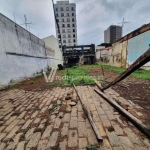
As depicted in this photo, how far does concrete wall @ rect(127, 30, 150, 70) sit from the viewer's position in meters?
9.01

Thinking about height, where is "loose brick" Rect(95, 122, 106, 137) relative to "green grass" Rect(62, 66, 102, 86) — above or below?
below

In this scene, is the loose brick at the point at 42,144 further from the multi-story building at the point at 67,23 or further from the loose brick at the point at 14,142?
the multi-story building at the point at 67,23

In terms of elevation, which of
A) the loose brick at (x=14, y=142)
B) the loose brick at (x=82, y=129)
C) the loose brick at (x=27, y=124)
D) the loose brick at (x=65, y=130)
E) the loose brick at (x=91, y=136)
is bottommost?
the loose brick at (x=14, y=142)

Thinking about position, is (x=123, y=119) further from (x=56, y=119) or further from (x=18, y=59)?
(x=18, y=59)

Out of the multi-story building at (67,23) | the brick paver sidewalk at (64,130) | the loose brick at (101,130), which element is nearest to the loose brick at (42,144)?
the brick paver sidewalk at (64,130)

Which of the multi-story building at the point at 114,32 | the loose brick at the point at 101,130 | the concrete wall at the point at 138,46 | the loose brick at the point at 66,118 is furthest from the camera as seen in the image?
the multi-story building at the point at 114,32

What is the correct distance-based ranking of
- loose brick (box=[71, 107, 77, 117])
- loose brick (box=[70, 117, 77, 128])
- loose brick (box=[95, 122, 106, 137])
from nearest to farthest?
loose brick (box=[95, 122, 106, 137]) < loose brick (box=[70, 117, 77, 128]) < loose brick (box=[71, 107, 77, 117])

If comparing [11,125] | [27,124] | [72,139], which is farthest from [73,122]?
[11,125]

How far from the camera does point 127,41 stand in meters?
11.9

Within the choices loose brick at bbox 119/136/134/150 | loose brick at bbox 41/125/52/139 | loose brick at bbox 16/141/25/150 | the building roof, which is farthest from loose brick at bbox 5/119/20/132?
the building roof

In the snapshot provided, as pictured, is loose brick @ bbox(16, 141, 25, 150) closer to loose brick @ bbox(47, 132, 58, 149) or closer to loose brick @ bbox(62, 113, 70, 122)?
loose brick @ bbox(47, 132, 58, 149)

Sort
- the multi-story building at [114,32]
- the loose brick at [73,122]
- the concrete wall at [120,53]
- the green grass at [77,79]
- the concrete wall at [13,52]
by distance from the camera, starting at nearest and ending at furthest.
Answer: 1. the loose brick at [73,122]
2. the concrete wall at [13,52]
3. the green grass at [77,79]
4. the concrete wall at [120,53]
5. the multi-story building at [114,32]

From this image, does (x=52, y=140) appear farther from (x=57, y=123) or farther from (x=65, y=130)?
(x=57, y=123)

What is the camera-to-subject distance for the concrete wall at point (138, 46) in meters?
9.01
